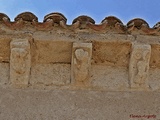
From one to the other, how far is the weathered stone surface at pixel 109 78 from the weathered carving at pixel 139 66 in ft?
0.27

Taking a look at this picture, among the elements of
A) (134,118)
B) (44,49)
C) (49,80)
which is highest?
(44,49)

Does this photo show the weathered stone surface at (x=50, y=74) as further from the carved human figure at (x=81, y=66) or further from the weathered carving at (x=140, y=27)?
the weathered carving at (x=140, y=27)

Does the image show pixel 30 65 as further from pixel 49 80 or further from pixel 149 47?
pixel 149 47

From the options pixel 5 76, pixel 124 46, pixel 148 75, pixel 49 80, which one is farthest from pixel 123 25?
pixel 5 76

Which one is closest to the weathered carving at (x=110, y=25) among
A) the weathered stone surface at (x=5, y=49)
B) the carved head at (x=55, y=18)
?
the carved head at (x=55, y=18)

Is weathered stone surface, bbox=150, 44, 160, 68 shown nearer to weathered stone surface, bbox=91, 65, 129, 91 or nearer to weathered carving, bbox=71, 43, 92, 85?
weathered stone surface, bbox=91, 65, 129, 91

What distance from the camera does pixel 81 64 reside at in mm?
4188

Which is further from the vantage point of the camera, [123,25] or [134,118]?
[123,25]

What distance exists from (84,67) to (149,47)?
626 millimetres

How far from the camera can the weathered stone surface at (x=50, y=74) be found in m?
4.22

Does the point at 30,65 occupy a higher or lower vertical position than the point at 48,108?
higher

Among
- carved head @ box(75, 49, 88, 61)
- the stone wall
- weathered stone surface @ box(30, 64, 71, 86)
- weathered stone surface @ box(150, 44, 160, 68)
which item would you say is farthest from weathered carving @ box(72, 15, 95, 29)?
weathered stone surface @ box(150, 44, 160, 68)

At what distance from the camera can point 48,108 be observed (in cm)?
401

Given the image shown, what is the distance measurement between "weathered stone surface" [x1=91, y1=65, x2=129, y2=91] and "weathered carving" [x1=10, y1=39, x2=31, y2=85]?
0.62 m
